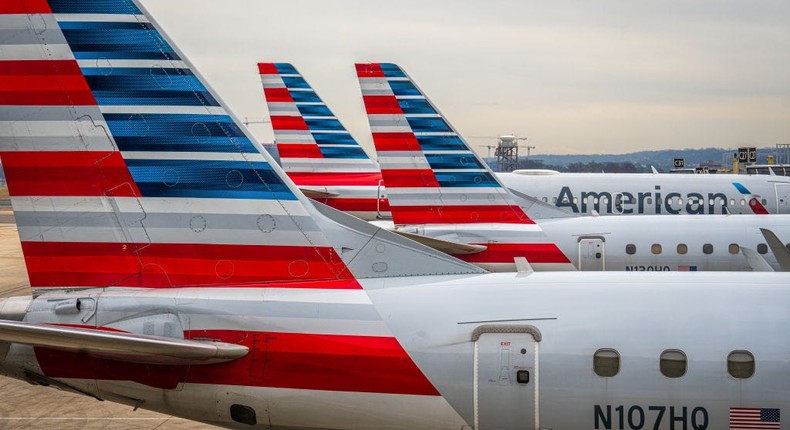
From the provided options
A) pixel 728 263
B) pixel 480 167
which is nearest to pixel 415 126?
pixel 480 167

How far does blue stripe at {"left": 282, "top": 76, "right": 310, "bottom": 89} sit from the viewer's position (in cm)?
3656

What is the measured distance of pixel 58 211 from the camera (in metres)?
9.27

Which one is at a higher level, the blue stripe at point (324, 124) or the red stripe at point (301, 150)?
the blue stripe at point (324, 124)

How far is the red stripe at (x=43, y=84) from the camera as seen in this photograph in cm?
914

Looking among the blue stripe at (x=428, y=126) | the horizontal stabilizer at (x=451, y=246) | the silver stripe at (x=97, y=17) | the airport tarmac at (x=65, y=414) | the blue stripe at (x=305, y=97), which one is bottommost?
the airport tarmac at (x=65, y=414)

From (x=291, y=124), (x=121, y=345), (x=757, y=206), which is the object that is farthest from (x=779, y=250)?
(x=291, y=124)

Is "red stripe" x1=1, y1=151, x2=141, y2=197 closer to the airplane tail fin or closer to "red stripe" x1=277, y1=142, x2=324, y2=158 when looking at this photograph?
the airplane tail fin

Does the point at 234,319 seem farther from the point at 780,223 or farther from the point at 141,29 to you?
the point at 780,223

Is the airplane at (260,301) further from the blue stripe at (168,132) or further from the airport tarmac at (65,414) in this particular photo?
the airport tarmac at (65,414)

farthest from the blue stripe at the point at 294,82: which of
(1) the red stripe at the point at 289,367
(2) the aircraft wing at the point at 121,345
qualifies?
(2) the aircraft wing at the point at 121,345

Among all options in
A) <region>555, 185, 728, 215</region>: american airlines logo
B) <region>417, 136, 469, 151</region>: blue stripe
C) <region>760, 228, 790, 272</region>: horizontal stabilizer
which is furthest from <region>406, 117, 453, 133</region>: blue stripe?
<region>760, 228, 790, 272</region>: horizontal stabilizer

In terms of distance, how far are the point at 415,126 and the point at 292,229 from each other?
14.2 m

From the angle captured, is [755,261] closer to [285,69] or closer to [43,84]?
[43,84]

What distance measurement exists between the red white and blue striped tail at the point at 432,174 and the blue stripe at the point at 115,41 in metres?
13.6
